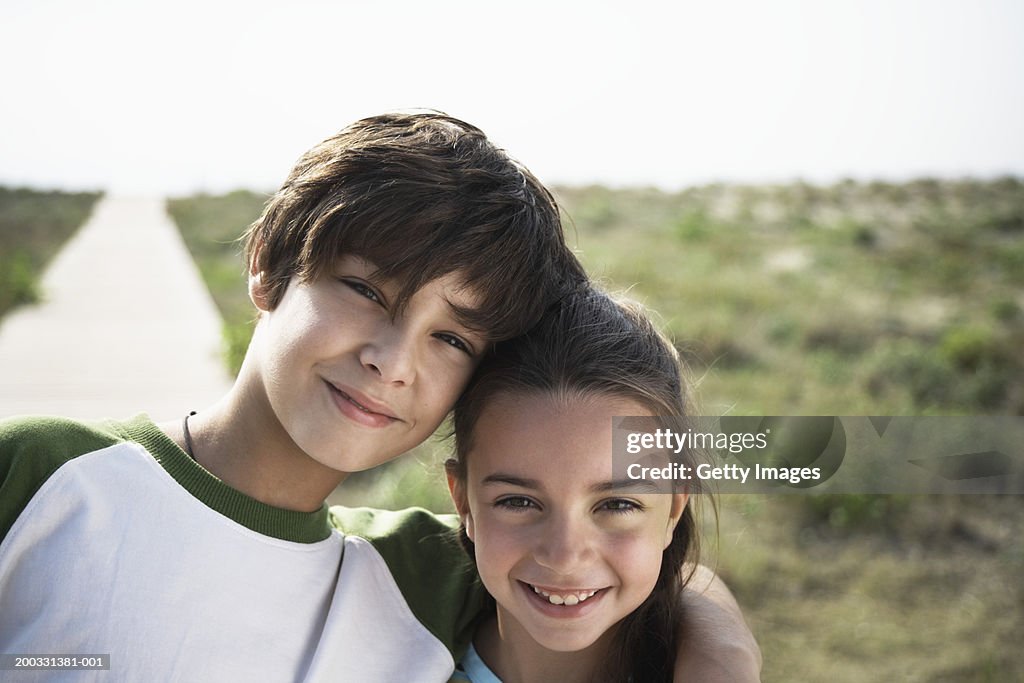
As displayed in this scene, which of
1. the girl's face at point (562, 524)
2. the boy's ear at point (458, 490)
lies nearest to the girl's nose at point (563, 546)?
the girl's face at point (562, 524)

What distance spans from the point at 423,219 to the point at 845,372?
640 centimetres

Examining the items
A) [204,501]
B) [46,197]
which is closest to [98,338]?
[204,501]

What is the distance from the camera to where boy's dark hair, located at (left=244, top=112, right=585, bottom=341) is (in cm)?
172

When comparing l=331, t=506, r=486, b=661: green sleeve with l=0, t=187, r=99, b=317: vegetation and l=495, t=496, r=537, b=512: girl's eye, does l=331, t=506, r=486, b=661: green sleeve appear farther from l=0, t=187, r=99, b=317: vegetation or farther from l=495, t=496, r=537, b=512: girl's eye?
l=0, t=187, r=99, b=317: vegetation

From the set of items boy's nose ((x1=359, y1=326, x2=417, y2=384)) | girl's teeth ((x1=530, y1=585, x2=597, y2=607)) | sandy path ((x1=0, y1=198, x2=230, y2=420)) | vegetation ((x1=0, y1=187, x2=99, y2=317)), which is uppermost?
vegetation ((x1=0, y1=187, x2=99, y2=317))

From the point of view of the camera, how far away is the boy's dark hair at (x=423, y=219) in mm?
1722

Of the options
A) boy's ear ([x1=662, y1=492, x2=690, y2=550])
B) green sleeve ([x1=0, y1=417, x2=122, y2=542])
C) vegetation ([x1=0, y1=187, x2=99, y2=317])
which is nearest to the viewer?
green sleeve ([x1=0, y1=417, x2=122, y2=542])

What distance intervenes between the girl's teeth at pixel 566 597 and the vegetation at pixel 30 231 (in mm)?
8056

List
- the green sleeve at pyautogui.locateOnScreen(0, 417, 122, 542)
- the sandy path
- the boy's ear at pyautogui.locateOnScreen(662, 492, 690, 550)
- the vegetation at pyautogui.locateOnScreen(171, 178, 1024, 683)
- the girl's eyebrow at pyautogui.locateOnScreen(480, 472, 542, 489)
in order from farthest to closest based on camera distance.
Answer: the sandy path, the vegetation at pyautogui.locateOnScreen(171, 178, 1024, 683), the boy's ear at pyautogui.locateOnScreen(662, 492, 690, 550), the girl's eyebrow at pyautogui.locateOnScreen(480, 472, 542, 489), the green sleeve at pyautogui.locateOnScreen(0, 417, 122, 542)

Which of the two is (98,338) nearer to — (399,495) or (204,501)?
(399,495)

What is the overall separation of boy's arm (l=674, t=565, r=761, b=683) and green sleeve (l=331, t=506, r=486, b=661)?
0.43m

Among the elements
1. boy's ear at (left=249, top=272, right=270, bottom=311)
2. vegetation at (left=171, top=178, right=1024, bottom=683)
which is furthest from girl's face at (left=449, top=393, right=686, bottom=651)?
boy's ear at (left=249, top=272, right=270, bottom=311)

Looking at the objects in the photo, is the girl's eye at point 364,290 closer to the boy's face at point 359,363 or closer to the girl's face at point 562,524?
the boy's face at point 359,363

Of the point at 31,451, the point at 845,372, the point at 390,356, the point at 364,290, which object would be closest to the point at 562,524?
the point at 390,356
